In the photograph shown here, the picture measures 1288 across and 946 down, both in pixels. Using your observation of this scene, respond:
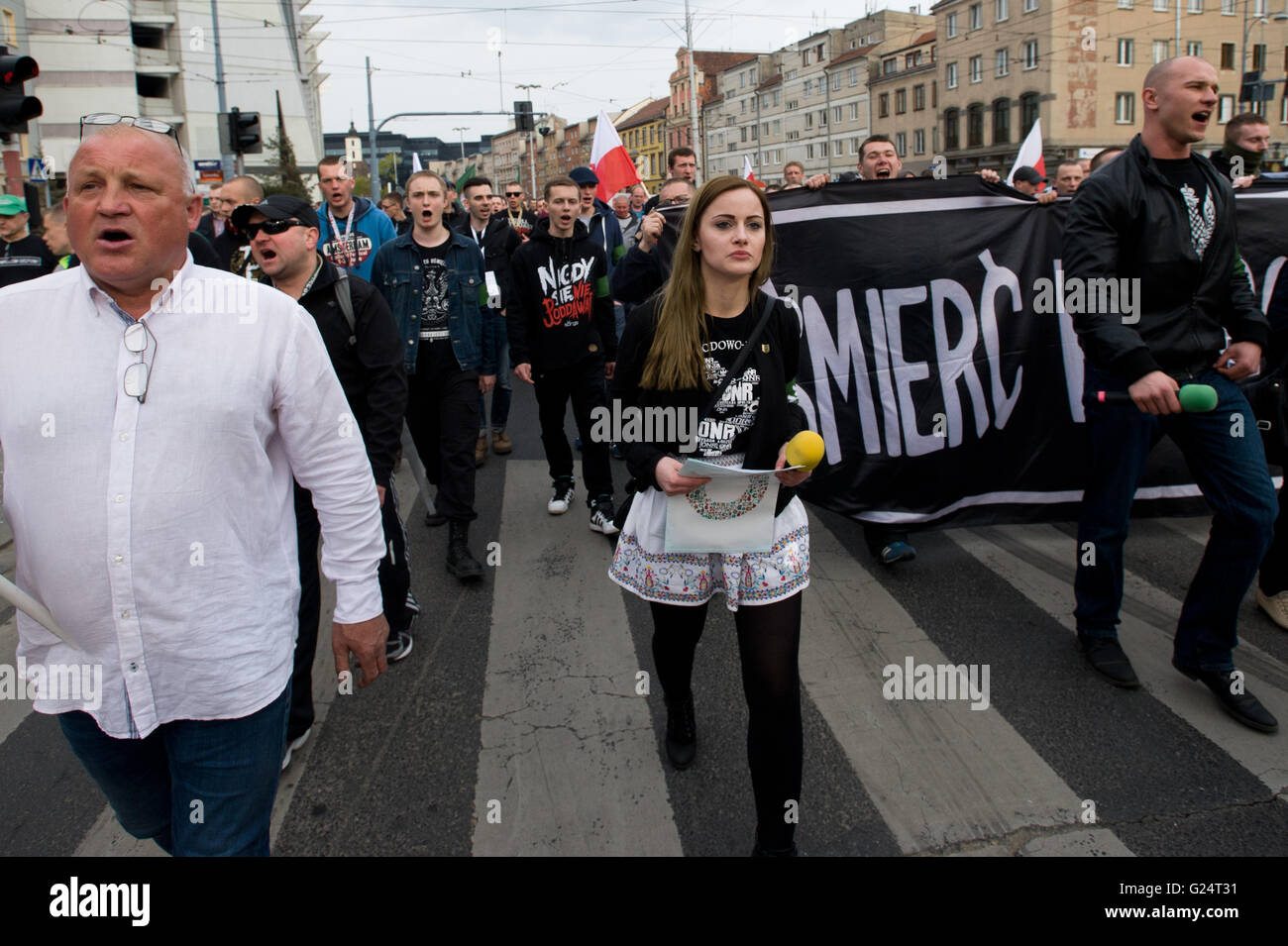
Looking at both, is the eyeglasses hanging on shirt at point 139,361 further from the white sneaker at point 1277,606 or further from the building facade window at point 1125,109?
the building facade window at point 1125,109

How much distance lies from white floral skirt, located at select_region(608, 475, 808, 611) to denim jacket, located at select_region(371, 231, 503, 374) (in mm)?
2741

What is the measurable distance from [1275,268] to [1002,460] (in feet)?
5.88

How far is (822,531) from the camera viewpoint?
5.68 meters

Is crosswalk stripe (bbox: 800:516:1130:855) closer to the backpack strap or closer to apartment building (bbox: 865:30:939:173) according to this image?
the backpack strap

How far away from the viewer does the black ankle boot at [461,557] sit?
499 centimetres

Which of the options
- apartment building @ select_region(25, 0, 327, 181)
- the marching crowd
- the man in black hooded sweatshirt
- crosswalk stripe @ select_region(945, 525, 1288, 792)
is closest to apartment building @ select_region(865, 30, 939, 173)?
apartment building @ select_region(25, 0, 327, 181)

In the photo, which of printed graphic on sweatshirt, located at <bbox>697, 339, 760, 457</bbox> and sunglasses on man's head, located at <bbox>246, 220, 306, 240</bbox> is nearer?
printed graphic on sweatshirt, located at <bbox>697, 339, 760, 457</bbox>

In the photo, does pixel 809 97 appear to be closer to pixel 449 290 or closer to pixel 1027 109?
pixel 1027 109

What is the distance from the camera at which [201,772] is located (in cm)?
186

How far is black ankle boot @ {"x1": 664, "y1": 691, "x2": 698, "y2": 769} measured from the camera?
10.4 ft

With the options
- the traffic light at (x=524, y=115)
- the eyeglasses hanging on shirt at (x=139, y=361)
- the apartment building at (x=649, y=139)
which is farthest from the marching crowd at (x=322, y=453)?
the apartment building at (x=649, y=139)

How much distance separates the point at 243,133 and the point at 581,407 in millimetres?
11854

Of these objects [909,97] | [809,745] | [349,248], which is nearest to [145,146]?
[809,745]
